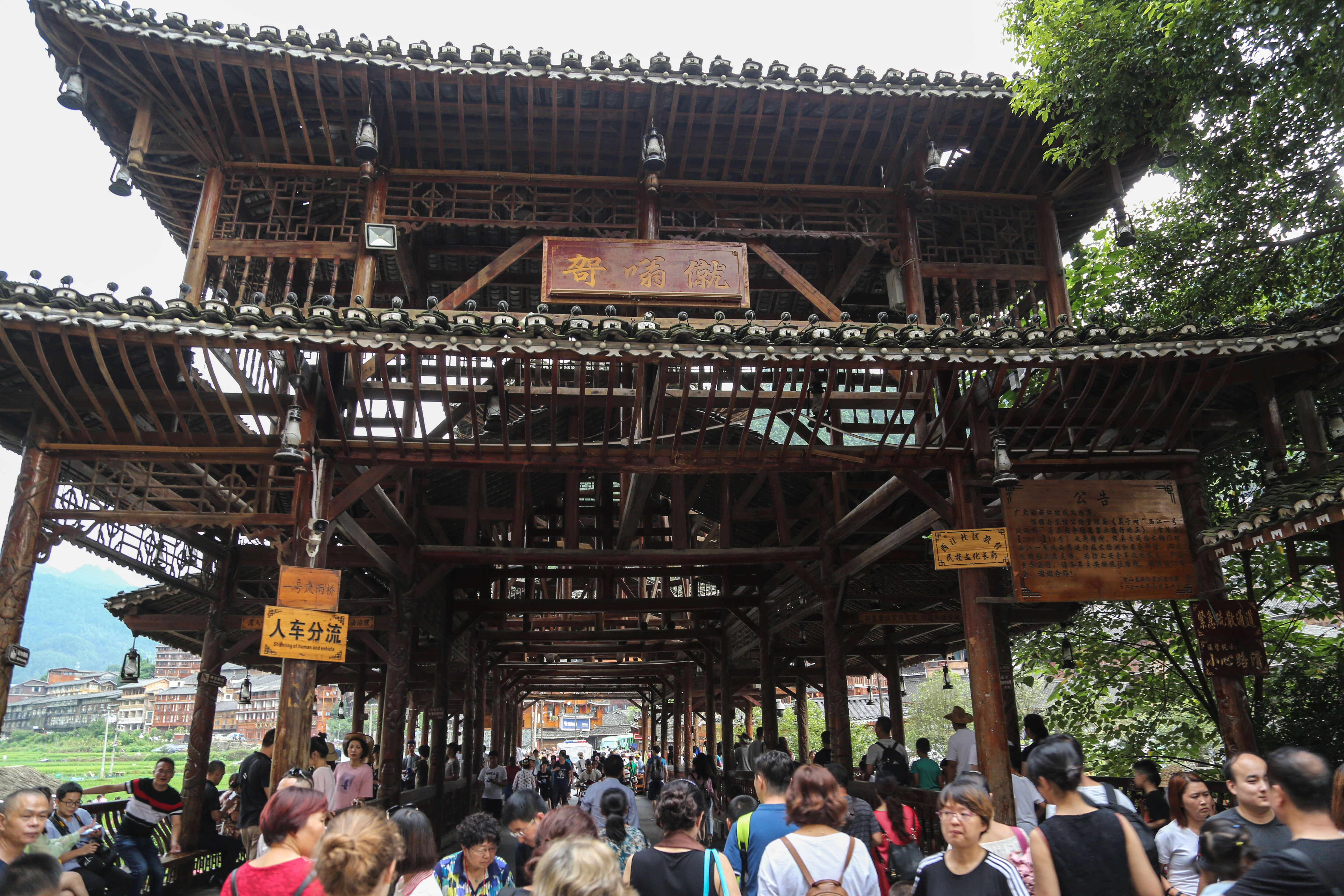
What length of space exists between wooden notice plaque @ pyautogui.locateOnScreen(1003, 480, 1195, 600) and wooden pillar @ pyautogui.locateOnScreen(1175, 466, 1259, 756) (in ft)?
0.38

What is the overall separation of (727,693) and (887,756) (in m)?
8.00

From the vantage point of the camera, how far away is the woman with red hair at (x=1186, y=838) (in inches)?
176

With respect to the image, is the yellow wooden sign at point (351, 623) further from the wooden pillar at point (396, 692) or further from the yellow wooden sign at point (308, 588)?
the yellow wooden sign at point (308, 588)

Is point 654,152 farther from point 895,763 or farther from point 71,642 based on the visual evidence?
point 71,642

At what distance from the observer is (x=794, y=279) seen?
889 centimetres

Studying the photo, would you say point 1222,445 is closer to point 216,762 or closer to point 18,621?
point 18,621

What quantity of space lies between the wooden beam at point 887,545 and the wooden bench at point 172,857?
25.6 feet

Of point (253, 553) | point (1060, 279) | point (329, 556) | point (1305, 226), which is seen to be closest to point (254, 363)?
→ point (329, 556)

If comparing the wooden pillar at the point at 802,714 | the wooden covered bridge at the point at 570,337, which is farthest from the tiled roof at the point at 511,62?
the wooden pillar at the point at 802,714

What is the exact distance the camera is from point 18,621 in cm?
673

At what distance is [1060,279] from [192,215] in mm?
10099

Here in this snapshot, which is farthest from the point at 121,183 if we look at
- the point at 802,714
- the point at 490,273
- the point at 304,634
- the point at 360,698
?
the point at 802,714

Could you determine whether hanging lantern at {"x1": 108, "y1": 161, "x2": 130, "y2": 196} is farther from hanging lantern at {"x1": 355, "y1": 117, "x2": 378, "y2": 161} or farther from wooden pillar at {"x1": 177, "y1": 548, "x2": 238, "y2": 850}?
wooden pillar at {"x1": 177, "y1": 548, "x2": 238, "y2": 850}

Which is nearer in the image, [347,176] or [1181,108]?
[1181,108]
